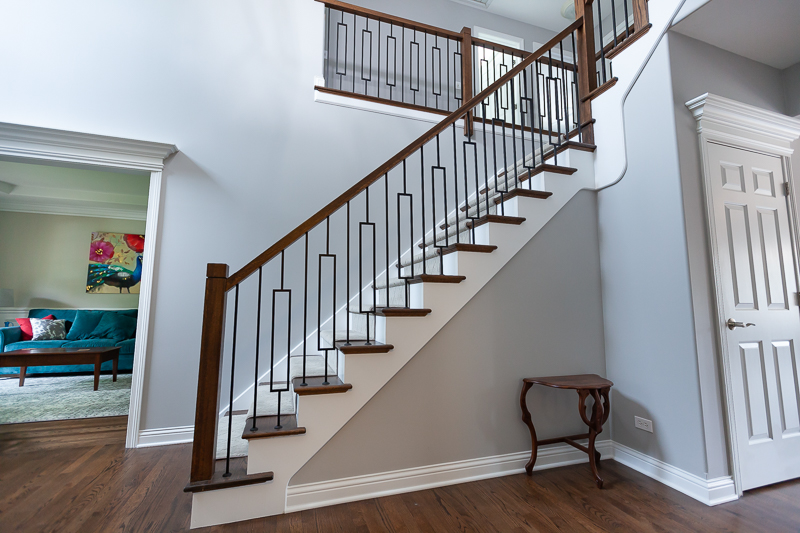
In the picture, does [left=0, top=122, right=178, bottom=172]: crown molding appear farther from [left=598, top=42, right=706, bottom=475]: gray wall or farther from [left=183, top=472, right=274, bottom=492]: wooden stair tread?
[left=598, top=42, right=706, bottom=475]: gray wall

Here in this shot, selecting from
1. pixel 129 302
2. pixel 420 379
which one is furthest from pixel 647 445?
pixel 129 302

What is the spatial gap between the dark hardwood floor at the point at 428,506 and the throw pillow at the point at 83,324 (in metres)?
3.95

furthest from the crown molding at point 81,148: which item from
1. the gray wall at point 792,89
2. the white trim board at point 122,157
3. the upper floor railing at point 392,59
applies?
the gray wall at point 792,89

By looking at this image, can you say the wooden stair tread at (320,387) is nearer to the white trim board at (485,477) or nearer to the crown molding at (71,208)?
the white trim board at (485,477)

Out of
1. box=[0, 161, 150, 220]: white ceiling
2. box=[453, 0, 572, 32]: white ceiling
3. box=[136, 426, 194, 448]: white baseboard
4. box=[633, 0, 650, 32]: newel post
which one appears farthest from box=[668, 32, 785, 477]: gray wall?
box=[0, 161, 150, 220]: white ceiling

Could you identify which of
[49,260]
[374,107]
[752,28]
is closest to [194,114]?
[374,107]

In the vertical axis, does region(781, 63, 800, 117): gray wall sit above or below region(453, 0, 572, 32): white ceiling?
below

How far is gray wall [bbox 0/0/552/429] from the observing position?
3043mm

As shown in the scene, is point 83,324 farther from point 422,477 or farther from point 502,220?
point 502,220

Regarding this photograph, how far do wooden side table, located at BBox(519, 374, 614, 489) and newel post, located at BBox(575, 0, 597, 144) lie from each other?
1.82 metres

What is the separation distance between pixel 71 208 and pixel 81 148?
4.84 metres

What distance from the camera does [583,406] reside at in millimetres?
2229

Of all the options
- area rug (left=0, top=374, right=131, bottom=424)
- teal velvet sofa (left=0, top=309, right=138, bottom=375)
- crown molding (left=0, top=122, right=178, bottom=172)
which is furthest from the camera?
teal velvet sofa (left=0, top=309, right=138, bottom=375)

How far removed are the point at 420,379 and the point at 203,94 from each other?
3.13 metres
